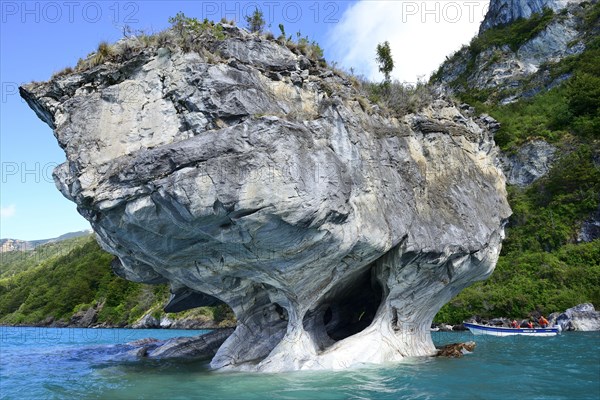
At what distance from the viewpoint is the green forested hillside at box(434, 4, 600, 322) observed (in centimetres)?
3856

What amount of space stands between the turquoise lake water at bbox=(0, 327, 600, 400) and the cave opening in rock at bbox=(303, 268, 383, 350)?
335cm

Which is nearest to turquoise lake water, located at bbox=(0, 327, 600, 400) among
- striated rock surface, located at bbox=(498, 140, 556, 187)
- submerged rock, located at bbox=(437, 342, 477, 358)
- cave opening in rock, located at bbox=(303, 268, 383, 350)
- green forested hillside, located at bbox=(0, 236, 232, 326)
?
submerged rock, located at bbox=(437, 342, 477, 358)

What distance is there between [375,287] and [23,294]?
4186 inches

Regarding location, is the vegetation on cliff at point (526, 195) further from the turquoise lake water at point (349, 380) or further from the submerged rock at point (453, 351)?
the turquoise lake water at point (349, 380)

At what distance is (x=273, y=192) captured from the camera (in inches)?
507

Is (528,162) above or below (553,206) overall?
above

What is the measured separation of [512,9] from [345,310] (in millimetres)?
77847

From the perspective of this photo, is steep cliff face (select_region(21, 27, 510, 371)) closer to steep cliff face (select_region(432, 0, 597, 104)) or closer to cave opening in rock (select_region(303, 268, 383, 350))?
cave opening in rock (select_region(303, 268, 383, 350))

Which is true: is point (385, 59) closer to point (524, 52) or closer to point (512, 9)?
point (524, 52)

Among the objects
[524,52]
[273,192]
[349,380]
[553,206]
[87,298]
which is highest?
[524,52]

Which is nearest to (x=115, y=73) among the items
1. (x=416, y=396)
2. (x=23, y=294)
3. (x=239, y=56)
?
(x=239, y=56)

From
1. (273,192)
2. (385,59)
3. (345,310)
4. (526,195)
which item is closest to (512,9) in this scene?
(526,195)

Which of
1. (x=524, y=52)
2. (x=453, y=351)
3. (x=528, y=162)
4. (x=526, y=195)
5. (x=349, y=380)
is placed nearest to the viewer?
(x=349, y=380)

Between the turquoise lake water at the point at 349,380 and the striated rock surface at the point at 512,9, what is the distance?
2789 inches
